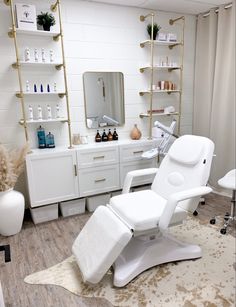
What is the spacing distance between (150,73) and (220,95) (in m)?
0.94

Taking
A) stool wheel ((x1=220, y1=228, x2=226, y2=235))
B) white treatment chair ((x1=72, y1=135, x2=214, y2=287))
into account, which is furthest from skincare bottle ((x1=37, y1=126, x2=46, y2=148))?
stool wheel ((x1=220, y1=228, x2=226, y2=235))

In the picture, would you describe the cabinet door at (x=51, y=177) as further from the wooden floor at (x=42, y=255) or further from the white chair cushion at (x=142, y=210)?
the white chair cushion at (x=142, y=210)

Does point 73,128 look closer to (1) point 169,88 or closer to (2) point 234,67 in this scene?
(1) point 169,88

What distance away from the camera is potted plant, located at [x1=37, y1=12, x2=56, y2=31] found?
8.14 feet

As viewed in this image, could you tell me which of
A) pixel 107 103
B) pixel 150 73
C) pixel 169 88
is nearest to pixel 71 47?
pixel 107 103

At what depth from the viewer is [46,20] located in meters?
2.49

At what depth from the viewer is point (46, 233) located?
2.46m

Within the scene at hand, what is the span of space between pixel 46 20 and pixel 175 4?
158 cm

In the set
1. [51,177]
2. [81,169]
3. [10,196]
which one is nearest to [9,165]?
[10,196]

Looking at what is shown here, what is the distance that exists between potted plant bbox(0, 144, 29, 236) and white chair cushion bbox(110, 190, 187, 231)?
99cm

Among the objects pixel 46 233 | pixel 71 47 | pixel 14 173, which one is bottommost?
pixel 46 233

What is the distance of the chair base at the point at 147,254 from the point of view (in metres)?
1.73

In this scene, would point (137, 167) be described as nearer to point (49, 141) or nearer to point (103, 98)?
point (103, 98)

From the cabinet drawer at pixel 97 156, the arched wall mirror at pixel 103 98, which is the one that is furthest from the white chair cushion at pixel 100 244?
the arched wall mirror at pixel 103 98
